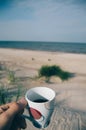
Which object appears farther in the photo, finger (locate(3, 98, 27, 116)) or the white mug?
the white mug

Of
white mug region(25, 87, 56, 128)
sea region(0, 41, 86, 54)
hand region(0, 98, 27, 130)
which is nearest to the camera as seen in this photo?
hand region(0, 98, 27, 130)

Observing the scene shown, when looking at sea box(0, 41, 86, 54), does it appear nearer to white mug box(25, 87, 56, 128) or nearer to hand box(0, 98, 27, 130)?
white mug box(25, 87, 56, 128)

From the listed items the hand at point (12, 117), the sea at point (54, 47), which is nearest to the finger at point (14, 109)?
the hand at point (12, 117)

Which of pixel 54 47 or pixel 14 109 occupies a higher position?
pixel 14 109

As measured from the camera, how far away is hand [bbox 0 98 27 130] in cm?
129

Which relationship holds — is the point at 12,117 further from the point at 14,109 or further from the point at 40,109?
the point at 40,109

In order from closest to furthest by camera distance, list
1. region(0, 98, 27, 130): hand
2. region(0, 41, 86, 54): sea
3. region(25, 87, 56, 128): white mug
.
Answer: region(0, 98, 27, 130): hand
region(25, 87, 56, 128): white mug
region(0, 41, 86, 54): sea

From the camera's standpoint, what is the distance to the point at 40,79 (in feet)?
21.6

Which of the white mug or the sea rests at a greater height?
the white mug

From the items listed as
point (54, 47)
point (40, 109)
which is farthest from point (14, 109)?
point (54, 47)

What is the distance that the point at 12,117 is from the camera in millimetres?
1358

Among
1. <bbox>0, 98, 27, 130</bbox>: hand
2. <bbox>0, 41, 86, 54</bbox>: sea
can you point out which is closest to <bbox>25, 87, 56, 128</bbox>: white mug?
<bbox>0, 98, 27, 130</bbox>: hand

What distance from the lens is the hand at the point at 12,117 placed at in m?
1.29

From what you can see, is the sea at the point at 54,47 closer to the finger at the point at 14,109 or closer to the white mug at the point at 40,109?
the white mug at the point at 40,109
